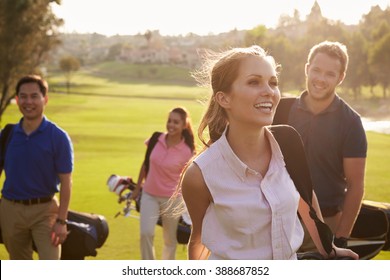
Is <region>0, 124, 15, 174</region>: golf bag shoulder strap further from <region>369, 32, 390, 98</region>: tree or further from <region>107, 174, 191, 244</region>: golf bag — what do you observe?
<region>369, 32, 390, 98</region>: tree

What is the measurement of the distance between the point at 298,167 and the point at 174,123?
292cm

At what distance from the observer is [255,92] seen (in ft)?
6.73

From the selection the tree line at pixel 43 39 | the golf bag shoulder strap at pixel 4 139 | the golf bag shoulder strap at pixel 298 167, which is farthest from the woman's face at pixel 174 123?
the tree line at pixel 43 39

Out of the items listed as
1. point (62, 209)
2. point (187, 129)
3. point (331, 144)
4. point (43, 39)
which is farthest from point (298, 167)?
point (43, 39)

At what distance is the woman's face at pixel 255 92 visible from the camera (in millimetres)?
2039

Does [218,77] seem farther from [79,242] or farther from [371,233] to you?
[79,242]

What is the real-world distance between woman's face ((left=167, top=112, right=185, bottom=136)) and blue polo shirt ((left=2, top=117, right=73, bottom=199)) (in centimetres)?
139

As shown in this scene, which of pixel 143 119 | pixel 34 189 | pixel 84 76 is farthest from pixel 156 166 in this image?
pixel 84 76

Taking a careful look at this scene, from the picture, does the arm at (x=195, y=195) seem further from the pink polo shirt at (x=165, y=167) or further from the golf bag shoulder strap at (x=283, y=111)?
the pink polo shirt at (x=165, y=167)

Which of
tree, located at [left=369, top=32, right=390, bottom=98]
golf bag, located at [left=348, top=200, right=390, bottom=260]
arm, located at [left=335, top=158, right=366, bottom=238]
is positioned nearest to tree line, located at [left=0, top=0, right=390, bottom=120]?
tree, located at [left=369, top=32, right=390, bottom=98]

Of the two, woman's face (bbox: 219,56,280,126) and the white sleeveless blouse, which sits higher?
woman's face (bbox: 219,56,280,126)

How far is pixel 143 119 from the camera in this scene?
22578 millimetres

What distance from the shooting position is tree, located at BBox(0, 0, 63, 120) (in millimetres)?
18359
